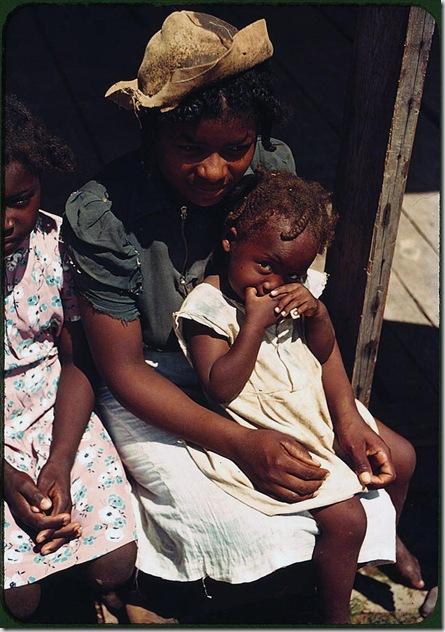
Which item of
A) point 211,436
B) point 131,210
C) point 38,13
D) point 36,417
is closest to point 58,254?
point 131,210

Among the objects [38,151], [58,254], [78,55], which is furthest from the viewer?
[78,55]

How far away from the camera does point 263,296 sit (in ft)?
8.00

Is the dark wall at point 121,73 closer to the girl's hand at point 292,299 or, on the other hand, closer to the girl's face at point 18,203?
the girl's face at point 18,203

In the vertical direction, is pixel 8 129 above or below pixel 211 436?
Answer: above

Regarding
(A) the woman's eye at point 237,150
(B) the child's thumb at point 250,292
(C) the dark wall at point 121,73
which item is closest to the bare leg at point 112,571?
(B) the child's thumb at point 250,292

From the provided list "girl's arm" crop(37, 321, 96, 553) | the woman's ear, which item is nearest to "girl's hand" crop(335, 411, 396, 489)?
the woman's ear

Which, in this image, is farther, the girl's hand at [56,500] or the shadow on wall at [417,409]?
the shadow on wall at [417,409]

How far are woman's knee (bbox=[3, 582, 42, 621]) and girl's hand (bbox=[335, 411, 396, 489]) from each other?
89cm

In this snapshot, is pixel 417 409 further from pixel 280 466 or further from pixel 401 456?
pixel 280 466

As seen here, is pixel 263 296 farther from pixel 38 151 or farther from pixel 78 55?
pixel 78 55

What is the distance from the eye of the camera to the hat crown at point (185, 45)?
216 centimetres

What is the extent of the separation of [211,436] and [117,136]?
2.31 meters

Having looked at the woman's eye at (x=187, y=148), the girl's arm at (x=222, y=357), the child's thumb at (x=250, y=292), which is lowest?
the girl's arm at (x=222, y=357)

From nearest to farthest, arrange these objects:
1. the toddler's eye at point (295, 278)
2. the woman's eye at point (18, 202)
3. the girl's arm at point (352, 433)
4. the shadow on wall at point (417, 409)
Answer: the woman's eye at point (18, 202)
the toddler's eye at point (295, 278)
the girl's arm at point (352, 433)
the shadow on wall at point (417, 409)
